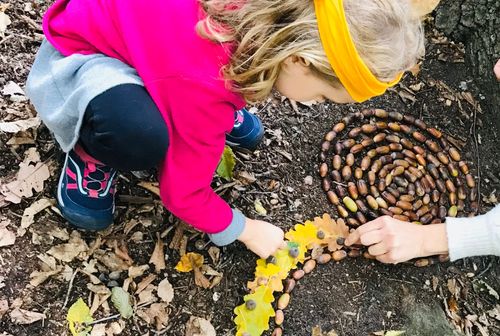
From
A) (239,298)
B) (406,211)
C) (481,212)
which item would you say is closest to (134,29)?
(239,298)

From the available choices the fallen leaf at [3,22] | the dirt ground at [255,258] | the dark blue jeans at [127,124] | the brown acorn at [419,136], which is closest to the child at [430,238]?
the dirt ground at [255,258]

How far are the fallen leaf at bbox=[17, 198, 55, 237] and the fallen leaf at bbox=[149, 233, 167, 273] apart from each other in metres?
0.43

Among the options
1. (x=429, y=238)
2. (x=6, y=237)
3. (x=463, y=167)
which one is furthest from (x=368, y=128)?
(x=6, y=237)

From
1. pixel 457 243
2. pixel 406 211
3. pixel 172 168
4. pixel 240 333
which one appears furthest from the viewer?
pixel 406 211

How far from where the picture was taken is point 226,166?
104 inches

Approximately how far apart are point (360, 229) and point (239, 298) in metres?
0.55

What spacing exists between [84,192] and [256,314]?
77 centimetres

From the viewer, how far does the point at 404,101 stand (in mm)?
3029

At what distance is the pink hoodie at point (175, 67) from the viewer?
1860 millimetres

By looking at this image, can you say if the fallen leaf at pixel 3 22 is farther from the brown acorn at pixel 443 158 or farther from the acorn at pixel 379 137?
the brown acorn at pixel 443 158

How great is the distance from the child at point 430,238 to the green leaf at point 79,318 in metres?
1.03

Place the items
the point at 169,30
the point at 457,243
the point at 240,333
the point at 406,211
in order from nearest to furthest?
the point at 169,30 < the point at 240,333 < the point at 457,243 < the point at 406,211

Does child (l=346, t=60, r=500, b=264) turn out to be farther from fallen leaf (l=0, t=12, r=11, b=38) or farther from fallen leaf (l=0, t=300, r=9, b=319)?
fallen leaf (l=0, t=12, r=11, b=38)

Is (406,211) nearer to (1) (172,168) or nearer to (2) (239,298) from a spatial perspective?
(2) (239,298)
